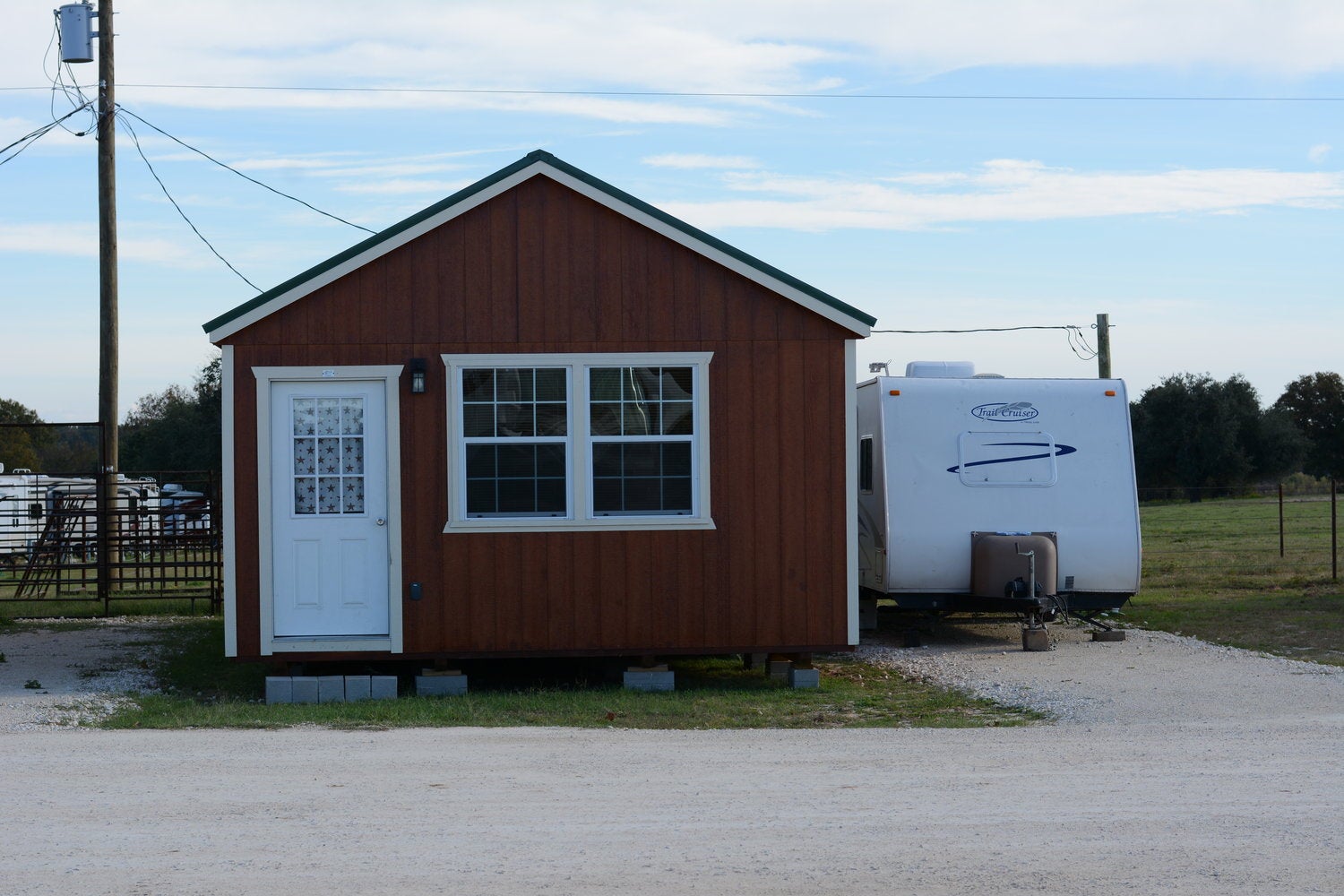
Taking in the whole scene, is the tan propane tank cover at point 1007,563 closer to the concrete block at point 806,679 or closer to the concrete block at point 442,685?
the concrete block at point 806,679

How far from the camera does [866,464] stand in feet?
46.4

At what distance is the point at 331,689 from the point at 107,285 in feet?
29.0

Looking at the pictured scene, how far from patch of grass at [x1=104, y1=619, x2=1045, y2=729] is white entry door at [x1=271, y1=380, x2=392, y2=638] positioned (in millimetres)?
776

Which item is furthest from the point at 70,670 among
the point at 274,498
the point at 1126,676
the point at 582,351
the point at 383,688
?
the point at 1126,676

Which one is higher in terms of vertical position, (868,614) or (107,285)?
(107,285)

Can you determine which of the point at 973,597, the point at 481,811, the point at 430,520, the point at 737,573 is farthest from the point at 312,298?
the point at 973,597

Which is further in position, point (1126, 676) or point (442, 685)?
point (1126, 676)

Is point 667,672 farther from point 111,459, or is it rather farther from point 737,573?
point 111,459

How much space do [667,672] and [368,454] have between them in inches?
115

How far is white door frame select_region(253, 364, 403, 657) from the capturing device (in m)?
10.4

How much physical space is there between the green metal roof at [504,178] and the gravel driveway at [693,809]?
3.39 meters

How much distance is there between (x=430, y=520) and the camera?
412 inches

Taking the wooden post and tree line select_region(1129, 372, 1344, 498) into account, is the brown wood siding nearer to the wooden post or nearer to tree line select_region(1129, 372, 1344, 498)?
the wooden post

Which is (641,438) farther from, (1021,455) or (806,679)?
(1021,455)
